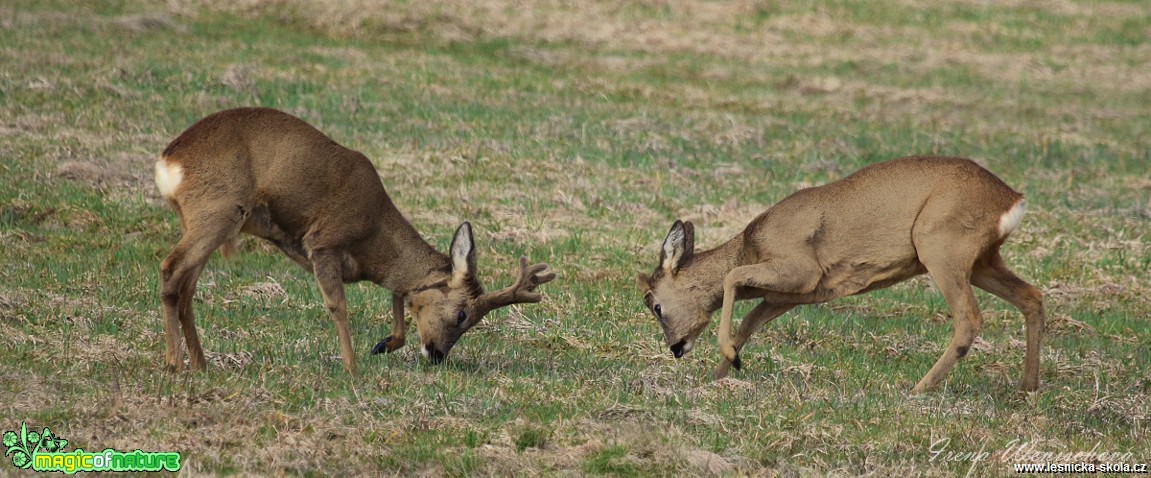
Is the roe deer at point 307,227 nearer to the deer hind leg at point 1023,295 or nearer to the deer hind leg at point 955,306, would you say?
the deer hind leg at point 955,306

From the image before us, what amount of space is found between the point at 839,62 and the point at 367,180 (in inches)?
652

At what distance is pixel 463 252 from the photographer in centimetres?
898

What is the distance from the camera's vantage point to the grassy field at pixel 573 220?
7234 mm

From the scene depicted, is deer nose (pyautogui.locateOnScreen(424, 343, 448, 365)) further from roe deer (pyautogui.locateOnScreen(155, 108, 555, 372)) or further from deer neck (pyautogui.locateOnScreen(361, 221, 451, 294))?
deer neck (pyautogui.locateOnScreen(361, 221, 451, 294))

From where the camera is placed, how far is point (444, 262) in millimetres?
9258

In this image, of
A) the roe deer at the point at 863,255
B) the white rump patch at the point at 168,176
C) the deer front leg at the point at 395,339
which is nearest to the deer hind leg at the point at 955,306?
the roe deer at the point at 863,255

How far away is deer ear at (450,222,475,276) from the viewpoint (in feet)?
29.5

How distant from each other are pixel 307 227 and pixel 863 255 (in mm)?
3699

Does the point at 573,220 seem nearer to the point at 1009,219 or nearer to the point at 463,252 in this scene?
the point at 463,252

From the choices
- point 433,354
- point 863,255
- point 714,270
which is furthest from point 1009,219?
point 433,354

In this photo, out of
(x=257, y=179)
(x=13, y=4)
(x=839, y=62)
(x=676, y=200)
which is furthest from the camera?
(x=839, y=62)

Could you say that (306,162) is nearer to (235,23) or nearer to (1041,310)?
(1041,310)

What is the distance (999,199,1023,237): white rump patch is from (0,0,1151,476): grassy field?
42.5 inches

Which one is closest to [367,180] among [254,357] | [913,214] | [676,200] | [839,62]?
[254,357]
